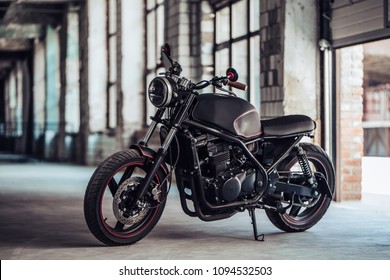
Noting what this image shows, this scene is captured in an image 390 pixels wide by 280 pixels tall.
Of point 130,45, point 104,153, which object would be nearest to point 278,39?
point 130,45

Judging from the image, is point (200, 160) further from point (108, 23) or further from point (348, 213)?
point (108, 23)

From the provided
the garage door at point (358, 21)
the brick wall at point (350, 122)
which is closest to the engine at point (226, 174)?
the garage door at point (358, 21)

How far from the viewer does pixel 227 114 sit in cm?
479

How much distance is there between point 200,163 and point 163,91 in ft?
1.68

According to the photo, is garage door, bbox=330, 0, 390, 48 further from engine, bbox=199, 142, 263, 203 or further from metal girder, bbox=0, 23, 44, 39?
metal girder, bbox=0, 23, 44, 39

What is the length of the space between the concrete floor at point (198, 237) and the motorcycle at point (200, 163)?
17cm

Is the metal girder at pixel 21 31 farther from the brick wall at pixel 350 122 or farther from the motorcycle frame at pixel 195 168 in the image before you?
the motorcycle frame at pixel 195 168

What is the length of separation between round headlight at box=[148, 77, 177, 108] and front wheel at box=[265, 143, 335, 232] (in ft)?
3.22

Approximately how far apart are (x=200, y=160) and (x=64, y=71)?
1294 centimetres

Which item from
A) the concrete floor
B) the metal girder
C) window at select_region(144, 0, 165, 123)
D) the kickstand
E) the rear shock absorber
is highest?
the metal girder

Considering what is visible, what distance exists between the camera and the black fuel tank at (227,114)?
15.5 feet

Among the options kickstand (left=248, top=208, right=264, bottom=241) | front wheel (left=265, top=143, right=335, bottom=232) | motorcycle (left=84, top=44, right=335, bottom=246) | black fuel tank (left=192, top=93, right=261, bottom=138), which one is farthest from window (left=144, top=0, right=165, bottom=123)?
kickstand (left=248, top=208, right=264, bottom=241)

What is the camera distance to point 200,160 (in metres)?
4.84

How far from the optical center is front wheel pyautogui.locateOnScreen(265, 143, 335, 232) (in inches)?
205
